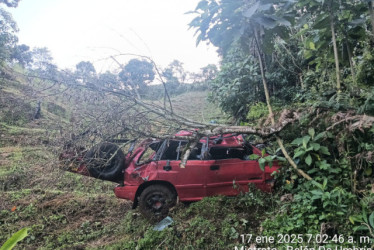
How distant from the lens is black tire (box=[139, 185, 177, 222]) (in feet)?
13.6

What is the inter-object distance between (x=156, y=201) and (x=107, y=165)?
1115 millimetres

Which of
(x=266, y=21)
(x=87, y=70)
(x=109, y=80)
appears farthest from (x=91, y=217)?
(x=266, y=21)

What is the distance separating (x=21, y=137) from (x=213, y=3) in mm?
10633

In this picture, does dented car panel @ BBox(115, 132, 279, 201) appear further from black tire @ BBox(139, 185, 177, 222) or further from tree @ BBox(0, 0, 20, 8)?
tree @ BBox(0, 0, 20, 8)

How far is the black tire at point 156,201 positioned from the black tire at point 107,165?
0.58m

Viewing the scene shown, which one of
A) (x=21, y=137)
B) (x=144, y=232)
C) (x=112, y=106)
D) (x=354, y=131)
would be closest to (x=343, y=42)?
(x=354, y=131)

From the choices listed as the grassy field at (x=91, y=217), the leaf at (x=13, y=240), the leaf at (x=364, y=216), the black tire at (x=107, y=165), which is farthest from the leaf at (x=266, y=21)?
the leaf at (x=13, y=240)

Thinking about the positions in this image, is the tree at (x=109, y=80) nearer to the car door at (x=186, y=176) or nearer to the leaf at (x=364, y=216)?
the car door at (x=186, y=176)

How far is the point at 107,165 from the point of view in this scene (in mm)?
4223

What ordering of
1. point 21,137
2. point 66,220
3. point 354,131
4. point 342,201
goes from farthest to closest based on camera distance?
point 21,137 < point 66,220 < point 354,131 < point 342,201

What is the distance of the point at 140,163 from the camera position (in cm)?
428

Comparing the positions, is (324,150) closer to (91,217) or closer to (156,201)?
(156,201)

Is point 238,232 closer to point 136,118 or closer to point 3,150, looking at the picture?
point 136,118

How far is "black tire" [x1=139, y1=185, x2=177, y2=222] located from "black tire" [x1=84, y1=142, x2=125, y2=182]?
0.58 meters
